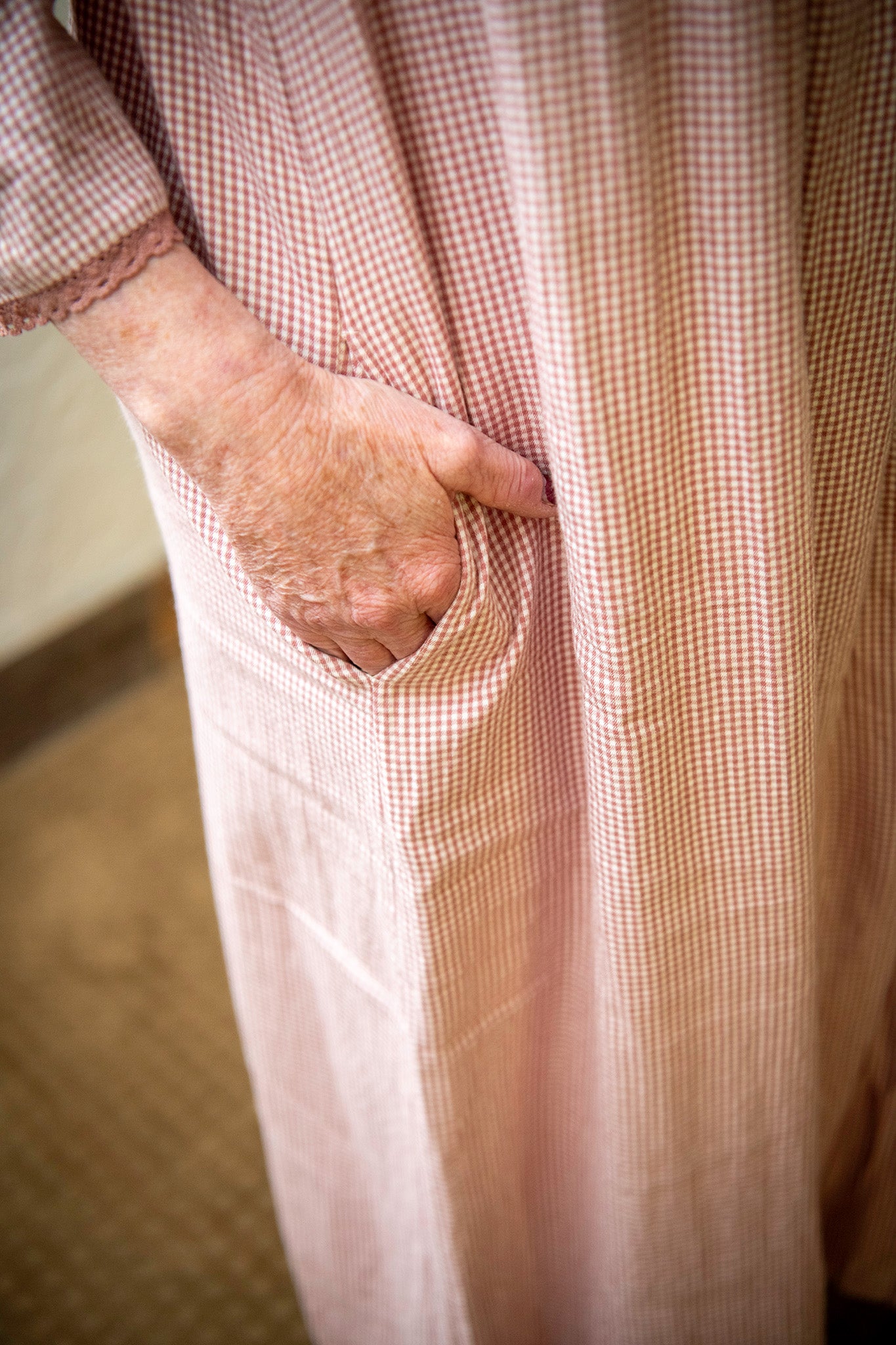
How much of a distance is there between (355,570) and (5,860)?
1.17 m

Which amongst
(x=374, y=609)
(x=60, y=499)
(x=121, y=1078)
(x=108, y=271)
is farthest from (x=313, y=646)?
(x=60, y=499)

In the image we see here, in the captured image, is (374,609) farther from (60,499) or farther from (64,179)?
(60,499)

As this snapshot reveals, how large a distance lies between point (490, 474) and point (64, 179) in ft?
0.66

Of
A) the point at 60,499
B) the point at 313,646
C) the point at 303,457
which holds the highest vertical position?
the point at 303,457

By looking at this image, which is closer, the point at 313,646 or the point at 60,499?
the point at 313,646

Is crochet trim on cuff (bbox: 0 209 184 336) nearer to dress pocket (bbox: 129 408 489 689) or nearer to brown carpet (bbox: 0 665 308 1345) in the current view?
dress pocket (bbox: 129 408 489 689)

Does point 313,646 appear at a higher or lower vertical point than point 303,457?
lower

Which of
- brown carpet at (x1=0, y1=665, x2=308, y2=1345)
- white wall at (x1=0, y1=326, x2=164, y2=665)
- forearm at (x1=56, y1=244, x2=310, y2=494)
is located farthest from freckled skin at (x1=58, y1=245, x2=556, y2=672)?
white wall at (x1=0, y1=326, x2=164, y2=665)

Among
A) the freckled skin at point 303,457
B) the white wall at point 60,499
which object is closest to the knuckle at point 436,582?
the freckled skin at point 303,457

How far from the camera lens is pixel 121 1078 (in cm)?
→ 117

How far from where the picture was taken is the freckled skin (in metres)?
0.42

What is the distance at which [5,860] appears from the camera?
1427mm

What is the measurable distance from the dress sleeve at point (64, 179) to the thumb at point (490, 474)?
143 mm

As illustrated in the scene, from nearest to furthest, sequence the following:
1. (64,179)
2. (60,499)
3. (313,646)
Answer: (64,179) → (313,646) → (60,499)
